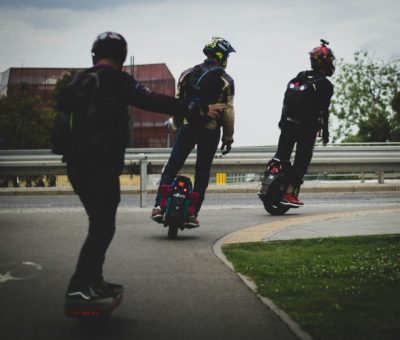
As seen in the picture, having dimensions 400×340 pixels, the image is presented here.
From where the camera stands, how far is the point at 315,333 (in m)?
4.36

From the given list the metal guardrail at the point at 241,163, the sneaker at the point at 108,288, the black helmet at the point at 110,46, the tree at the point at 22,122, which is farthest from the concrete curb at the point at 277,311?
the tree at the point at 22,122

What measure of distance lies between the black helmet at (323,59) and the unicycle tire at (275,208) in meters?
1.83

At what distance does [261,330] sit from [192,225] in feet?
12.5

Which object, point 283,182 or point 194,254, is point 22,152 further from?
point 194,254

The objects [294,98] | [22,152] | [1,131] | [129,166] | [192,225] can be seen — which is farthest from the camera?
[1,131]

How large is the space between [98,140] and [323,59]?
20.5 ft

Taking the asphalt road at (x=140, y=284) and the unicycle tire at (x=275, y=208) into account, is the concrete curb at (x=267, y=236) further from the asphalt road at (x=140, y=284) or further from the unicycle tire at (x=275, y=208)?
the unicycle tire at (x=275, y=208)

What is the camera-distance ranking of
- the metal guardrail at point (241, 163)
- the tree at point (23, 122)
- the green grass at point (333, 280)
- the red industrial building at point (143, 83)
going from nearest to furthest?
the green grass at point (333, 280) → the metal guardrail at point (241, 163) → the tree at point (23, 122) → the red industrial building at point (143, 83)

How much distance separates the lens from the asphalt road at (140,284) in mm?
4605

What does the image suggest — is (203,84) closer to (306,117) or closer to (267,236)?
(267,236)

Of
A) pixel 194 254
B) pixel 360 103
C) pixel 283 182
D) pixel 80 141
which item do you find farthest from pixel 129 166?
pixel 360 103

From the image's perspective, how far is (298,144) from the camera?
1087 centimetres

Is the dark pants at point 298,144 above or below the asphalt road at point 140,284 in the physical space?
above

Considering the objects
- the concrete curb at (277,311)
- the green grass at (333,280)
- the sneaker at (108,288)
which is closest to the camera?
the concrete curb at (277,311)
